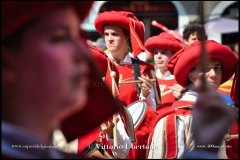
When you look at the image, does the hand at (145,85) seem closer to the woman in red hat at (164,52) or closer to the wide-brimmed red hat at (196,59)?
the woman in red hat at (164,52)

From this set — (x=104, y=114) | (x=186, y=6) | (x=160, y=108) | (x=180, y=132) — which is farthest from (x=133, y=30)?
(x=186, y=6)

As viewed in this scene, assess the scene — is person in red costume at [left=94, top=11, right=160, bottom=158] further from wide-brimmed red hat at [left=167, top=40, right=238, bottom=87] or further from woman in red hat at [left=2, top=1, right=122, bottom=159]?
woman in red hat at [left=2, top=1, right=122, bottom=159]

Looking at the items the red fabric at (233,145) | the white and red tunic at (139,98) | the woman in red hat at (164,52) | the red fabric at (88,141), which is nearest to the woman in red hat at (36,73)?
the red fabric at (88,141)

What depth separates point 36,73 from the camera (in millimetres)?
1576

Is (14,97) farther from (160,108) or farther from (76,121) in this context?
(160,108)

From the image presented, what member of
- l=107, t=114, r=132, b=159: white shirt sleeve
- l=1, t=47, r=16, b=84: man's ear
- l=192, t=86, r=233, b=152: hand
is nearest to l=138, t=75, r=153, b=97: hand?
l=107, t=114, r=132, b=159: white shirt sleeve

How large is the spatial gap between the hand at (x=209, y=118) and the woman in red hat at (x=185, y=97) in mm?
2527

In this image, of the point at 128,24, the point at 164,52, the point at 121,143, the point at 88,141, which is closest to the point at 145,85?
the point at 128,24

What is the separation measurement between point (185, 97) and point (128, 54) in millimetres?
1575

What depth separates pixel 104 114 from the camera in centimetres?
202

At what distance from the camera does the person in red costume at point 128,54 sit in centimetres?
569

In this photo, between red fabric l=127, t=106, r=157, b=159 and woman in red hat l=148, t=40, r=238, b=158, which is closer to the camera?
woman in red hat l=148, t=40, r=238, b=158

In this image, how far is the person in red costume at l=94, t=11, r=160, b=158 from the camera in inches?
224

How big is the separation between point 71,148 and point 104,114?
→ 6.67 feet
